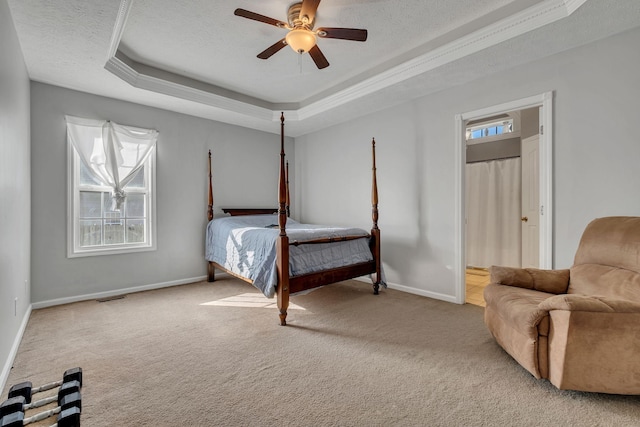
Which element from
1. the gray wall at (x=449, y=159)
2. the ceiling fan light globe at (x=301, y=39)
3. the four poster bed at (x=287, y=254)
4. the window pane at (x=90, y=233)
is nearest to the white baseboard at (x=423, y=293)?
the gray wall at (x=449, y=159)

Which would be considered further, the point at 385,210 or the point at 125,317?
the point at 385,210

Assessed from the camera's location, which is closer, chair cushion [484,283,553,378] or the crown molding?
chair cushion [484,283,553,378]

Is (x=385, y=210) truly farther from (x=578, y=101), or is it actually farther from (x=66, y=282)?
(x=66, y=282)

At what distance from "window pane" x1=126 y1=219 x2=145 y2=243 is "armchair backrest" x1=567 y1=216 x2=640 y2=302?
179 inches

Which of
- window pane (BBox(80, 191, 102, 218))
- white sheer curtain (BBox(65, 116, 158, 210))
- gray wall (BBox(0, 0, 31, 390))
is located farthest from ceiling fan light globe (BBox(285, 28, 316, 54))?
window pane (BBox(80, 191, 102, 218))

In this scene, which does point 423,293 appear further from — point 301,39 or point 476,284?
point 301,39

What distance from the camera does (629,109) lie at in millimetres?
2379

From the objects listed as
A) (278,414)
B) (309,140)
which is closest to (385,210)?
(309,140)

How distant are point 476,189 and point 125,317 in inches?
215

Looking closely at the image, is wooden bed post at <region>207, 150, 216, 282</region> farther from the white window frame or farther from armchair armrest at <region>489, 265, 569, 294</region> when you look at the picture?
armchair armrest at <region>489, 265, 569, 294</region>

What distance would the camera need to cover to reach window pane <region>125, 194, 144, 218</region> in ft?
13.0

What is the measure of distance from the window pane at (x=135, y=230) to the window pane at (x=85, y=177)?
61cm

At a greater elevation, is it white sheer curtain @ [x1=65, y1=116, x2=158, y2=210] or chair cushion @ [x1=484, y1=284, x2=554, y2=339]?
white sheer curtain @ [x1=65, y1=116, x2=158, y2=210]

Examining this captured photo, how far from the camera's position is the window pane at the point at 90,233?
3595 millimetres
